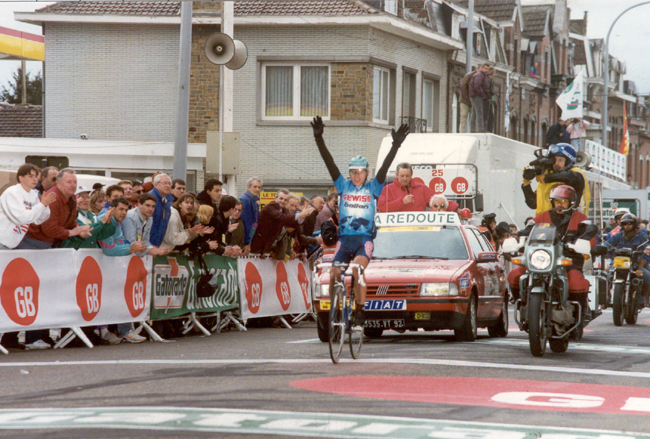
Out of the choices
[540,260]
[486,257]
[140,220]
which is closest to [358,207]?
[540,260]

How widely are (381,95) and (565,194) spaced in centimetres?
2332

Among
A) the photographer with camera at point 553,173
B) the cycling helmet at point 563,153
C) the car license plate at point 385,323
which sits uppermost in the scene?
the cycling helmet at point 563,153

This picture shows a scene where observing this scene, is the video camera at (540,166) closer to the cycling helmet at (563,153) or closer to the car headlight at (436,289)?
the cycling helmet at (563,153)

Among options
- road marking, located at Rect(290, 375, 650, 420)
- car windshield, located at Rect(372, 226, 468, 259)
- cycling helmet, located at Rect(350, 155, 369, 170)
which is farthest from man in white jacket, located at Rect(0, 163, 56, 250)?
road marking, located at Rect(290, 375, 650, 420)

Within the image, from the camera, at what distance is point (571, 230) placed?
1188 centimetres

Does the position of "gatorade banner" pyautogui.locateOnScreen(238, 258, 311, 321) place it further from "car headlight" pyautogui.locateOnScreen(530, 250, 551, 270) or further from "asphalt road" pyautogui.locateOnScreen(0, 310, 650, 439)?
"car headlight" pyautogui.locateOnScreen(530, 250, 551, 270)

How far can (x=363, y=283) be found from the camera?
10.8m

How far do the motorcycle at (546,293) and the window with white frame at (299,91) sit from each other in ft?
74.3

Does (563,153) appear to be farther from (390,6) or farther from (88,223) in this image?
(390,6)

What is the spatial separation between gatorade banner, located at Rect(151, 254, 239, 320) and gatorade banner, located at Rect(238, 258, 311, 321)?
30 cm

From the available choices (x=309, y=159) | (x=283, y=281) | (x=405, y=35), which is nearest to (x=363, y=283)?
(x=283, y=281)

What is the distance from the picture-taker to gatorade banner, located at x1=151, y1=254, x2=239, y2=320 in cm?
1409

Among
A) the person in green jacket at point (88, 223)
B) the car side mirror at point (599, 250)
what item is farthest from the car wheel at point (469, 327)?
the person in green jacket at point (88, 223)

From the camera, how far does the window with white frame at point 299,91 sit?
111 feet
